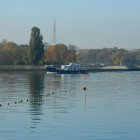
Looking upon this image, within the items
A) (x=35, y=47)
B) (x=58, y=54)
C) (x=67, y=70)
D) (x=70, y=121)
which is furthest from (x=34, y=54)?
(x=70, y=121)

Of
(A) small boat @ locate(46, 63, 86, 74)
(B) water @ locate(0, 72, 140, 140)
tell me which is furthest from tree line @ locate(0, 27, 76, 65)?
(B) water @ locate(0, 72, 140, 140)

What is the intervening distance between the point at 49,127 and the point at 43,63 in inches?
5776

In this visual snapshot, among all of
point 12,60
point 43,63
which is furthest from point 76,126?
point 12,60

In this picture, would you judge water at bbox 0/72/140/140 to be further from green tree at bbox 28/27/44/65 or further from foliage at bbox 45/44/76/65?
foliage at bbox 45/44/76/65

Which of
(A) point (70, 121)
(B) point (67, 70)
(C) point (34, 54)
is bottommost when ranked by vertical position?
(A) point (70, 121)

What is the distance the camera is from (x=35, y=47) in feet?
522

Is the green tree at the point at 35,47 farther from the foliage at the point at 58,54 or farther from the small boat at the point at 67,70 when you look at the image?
the foliage at the point at 58,54

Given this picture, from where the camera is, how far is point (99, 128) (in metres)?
27.1

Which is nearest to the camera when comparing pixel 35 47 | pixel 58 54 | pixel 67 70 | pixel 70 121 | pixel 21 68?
pixel 70 121

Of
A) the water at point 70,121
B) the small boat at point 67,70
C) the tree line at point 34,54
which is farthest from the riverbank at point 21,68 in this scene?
the water at point 70,121

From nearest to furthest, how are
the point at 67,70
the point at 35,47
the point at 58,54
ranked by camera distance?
1. the point at 67,70
2. the point at 35,47
3. the point at 58,54

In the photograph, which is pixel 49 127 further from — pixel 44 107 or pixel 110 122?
pixel 44 107

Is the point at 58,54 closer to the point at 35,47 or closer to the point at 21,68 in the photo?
the point at 21,68

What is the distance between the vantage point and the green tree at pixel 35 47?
159375 millimetres
